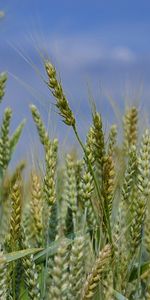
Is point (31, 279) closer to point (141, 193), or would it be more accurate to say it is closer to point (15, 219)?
point (15, 219)

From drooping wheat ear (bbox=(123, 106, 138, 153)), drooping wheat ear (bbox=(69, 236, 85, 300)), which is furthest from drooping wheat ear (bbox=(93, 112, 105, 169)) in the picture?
drooping wheat ear (bbox=(123, 106, 138, 153))

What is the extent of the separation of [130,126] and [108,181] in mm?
1063

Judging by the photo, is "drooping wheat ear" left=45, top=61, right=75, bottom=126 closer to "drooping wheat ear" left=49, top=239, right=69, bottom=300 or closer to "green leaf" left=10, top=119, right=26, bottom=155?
"drooping wheat ear" left=49, top=239, right=69, bottom=300

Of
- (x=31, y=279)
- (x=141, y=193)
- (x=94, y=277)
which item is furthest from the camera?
(x=141, y=193)

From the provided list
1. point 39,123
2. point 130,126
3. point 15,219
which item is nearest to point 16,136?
point 39,123

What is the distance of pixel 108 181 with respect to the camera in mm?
1648

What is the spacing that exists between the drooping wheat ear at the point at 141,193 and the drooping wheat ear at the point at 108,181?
0.08 m

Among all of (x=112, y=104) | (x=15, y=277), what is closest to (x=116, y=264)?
(x=15, y=277)

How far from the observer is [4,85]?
2422 millimetres

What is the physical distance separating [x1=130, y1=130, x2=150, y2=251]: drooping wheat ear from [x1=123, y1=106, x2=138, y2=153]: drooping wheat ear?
70cm

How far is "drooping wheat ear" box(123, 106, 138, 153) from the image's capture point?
2641 millimetres

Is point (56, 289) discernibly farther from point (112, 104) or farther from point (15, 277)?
point (112, 104)

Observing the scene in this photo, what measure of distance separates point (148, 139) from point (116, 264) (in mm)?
401

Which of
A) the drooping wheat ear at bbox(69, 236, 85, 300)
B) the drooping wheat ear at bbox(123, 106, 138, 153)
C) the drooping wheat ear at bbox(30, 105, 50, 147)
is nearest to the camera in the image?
the drooping wheat ear at bbox(69, 236, 85, 300)
